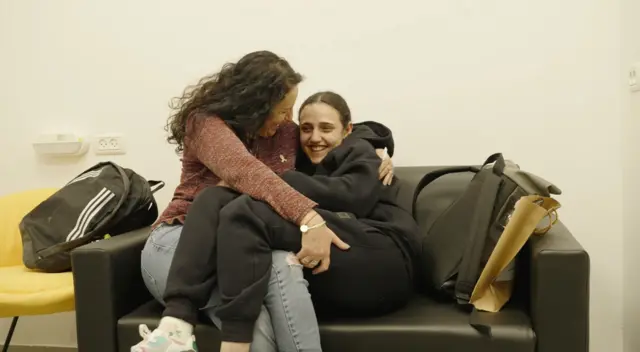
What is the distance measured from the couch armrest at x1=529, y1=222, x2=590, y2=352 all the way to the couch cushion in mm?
45

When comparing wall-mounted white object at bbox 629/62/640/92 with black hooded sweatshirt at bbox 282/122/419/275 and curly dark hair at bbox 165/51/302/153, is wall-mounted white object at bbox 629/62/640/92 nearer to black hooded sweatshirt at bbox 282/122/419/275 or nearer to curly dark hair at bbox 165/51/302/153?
black hooded sweatshirt at bbox 282/122/419/275

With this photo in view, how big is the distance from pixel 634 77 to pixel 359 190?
973 mm

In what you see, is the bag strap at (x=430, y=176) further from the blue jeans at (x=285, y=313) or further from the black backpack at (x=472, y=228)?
the blue jeans at (x=285, y=313)

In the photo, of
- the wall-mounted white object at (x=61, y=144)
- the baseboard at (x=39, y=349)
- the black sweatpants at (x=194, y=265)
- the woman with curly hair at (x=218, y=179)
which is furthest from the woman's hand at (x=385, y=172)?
the baseboard at (x=39, y=349)

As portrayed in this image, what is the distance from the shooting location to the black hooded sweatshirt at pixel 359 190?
146 cm

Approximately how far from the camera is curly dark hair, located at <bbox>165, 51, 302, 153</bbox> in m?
1.51

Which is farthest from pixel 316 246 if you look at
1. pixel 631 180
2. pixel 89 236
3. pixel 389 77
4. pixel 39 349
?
pixel 39 349

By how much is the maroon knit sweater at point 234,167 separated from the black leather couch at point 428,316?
0.22 metres

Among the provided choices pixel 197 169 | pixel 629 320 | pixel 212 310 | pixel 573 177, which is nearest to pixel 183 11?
pixel 197 169

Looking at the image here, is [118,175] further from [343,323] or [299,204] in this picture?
[343,323]

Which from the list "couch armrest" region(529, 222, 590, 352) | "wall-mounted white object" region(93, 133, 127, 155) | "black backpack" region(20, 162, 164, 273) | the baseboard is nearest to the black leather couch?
"couch armrest" region(529, 222, 590, 352)

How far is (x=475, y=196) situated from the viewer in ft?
5.09

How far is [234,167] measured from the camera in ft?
4.61

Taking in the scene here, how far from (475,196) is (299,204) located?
52cm
